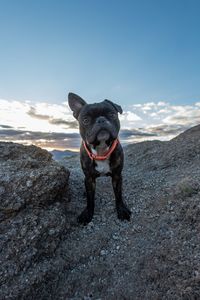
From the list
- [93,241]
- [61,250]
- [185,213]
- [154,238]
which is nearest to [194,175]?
[185,213]

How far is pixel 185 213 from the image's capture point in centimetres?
564

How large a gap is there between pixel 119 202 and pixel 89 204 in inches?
25.5

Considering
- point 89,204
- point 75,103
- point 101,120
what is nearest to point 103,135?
point 101,120

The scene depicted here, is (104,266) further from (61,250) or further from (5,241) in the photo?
(5,241)

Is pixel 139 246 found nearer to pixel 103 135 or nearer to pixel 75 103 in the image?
pixel 103 135

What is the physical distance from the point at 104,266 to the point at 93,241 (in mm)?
648

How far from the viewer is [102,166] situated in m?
5.79

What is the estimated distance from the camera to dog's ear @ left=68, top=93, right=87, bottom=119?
6008 millimetres

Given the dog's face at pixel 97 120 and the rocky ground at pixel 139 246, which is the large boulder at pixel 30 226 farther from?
the dog's face at pixel 97 120

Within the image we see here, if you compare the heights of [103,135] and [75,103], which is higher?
[75,103]

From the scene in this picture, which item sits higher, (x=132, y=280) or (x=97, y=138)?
(x=97, y=138)

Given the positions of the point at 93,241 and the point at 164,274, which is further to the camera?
the point at 93,241

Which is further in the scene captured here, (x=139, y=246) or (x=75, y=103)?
(x=75, y=103)

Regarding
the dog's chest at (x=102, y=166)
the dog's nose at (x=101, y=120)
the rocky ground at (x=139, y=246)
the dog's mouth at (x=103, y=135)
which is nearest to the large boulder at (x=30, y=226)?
the rocky ground at (x=139, y=246)
